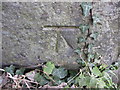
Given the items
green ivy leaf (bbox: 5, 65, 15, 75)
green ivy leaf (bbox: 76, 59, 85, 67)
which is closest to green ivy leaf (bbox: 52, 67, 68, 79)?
green ivy leaf (bbox: 76, 59, 85, 67)

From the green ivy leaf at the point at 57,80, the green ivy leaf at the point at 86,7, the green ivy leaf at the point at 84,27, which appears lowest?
the green ivy leaf at the point at 57,80

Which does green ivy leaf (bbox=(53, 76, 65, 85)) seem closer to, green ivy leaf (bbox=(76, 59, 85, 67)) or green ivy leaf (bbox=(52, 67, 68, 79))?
green ivy leaf (bbox=(52, 67, 68, 79))

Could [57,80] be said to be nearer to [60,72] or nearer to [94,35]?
[60,72]

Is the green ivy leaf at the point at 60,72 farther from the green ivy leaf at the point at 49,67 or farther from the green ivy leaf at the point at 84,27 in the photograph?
the green ivy leaf at the point at 84,27

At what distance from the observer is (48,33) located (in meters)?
1.46

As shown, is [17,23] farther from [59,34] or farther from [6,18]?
[59,34]

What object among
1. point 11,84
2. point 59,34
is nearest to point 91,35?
point 59,34

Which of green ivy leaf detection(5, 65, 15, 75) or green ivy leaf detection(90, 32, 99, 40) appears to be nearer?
green ivy leaf detection(90, 32, 99, 40)

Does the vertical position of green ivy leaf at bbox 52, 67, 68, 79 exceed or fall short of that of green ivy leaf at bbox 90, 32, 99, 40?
it falls short

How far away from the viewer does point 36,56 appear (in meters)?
1.56

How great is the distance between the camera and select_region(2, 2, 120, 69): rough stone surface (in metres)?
1.37

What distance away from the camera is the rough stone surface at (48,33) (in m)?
1.37

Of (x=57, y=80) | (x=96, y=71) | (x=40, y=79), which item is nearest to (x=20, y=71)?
(x=40, y=79)

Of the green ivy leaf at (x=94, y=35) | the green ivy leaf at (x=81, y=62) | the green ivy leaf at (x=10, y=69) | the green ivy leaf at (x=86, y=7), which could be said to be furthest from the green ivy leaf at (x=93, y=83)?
the green ivy leaf at (x=10, y=69)
